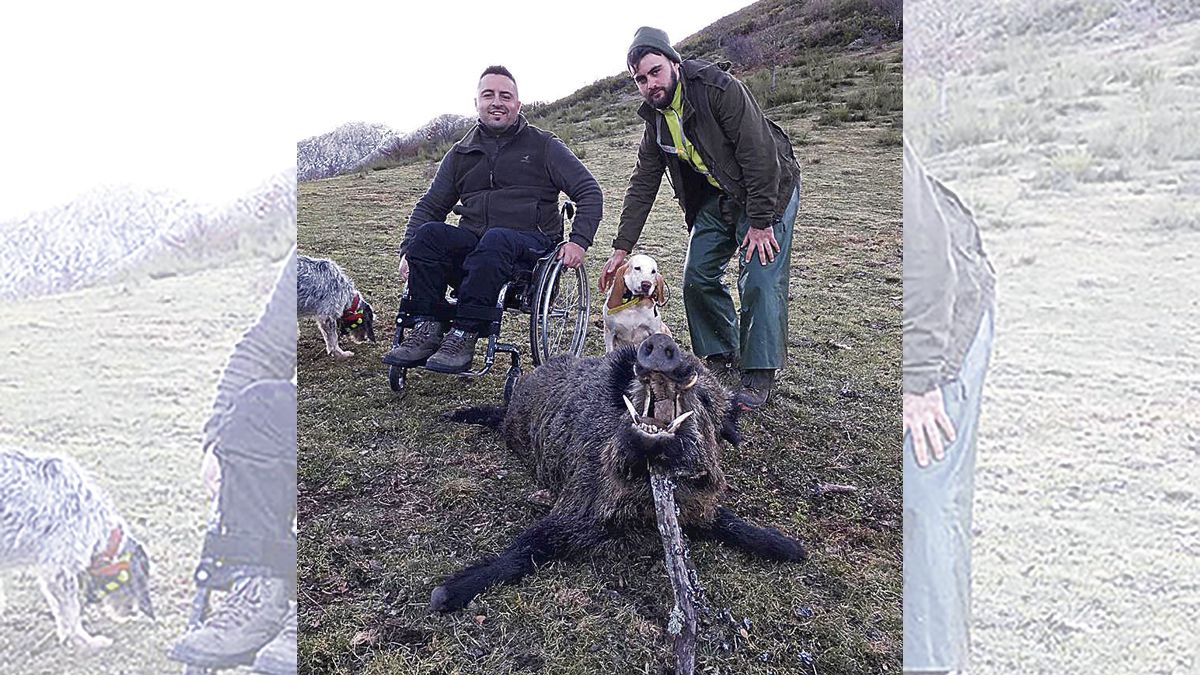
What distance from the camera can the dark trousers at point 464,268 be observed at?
13.1 feet

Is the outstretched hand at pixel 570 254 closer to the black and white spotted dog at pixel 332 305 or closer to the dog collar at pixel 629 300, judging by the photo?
the dog collar at pixel 629 300

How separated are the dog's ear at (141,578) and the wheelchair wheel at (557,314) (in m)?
2.85

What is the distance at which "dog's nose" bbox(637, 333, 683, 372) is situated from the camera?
6.92 feet

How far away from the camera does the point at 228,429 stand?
933 millimetres

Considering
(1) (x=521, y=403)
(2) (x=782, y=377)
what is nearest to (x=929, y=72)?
(1) (x=521, y=403)

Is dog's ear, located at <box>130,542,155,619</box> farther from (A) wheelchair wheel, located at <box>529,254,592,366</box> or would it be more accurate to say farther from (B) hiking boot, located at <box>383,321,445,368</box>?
(B) hiking boot, located at <box>383,321,445,368</box>

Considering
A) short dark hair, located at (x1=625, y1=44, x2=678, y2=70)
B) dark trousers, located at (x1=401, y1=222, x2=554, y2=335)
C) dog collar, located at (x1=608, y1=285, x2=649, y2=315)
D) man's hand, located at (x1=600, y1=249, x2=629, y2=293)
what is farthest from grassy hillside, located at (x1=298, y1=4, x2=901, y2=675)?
short dark hair, located at (x1=625, y1=44, x2=678, y2=70)

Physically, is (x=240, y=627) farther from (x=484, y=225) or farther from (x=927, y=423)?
(x=484, y=225)

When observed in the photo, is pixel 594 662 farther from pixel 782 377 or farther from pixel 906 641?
pixel 782 377

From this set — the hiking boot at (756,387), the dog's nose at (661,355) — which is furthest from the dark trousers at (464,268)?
the dog's nose at (661,355)

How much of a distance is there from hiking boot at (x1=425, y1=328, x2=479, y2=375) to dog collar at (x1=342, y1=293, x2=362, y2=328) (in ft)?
4.09

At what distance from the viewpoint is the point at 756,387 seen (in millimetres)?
4070

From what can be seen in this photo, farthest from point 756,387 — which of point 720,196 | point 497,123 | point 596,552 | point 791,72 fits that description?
point 791,72

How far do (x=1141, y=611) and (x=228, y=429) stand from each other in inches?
41.0
